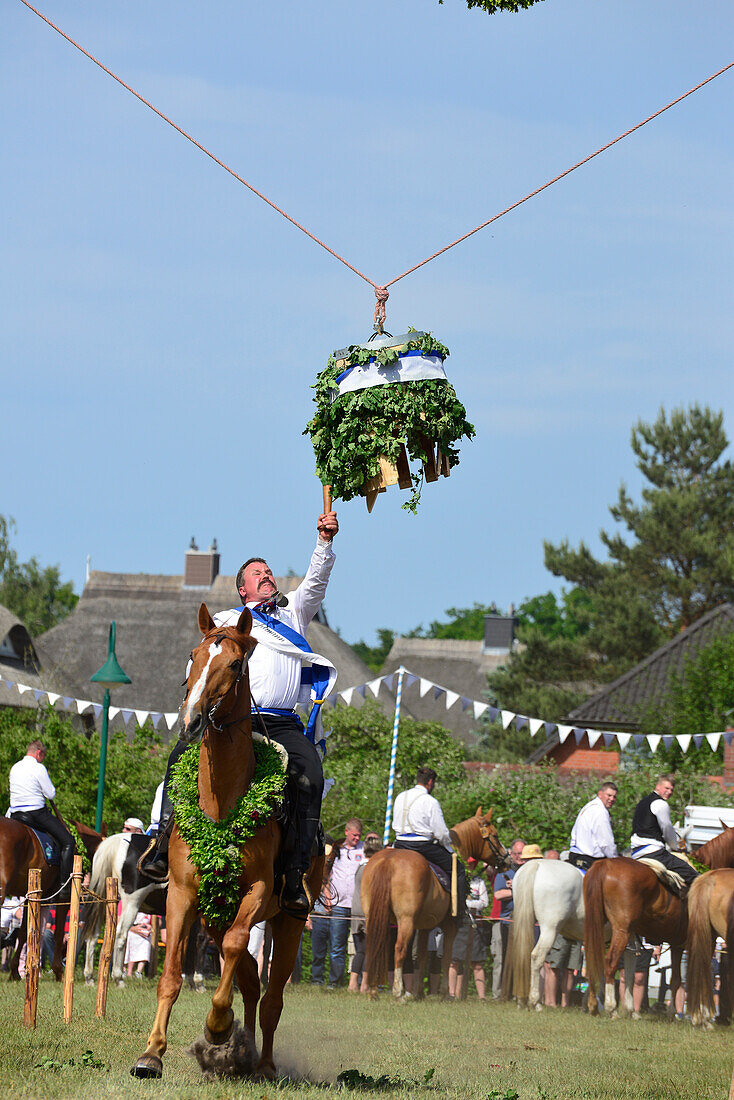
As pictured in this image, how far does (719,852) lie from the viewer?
622 inches

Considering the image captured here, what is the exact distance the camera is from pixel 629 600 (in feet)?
162

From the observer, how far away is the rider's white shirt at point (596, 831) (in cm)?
1675

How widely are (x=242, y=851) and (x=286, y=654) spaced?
1399mm

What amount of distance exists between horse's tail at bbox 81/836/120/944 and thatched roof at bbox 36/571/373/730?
26813 mm

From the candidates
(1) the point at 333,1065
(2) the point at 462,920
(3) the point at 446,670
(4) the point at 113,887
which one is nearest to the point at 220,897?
(1) the point at 333,1065

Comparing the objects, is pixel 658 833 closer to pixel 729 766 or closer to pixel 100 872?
pixel 100 872

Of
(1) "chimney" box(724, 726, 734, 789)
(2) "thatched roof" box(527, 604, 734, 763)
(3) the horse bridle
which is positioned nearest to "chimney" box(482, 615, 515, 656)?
(2) "thatched roof" box(527, 604, 734, 763)

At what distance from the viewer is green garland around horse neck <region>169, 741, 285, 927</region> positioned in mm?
7129

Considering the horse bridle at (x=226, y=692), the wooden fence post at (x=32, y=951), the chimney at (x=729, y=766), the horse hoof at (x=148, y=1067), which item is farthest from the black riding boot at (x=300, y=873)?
the chimney at (x=729, y=766)

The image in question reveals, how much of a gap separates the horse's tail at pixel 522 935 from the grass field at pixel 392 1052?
28.7 inches

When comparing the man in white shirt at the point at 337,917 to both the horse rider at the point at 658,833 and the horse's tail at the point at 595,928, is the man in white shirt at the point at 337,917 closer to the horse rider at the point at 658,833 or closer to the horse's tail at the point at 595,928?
the horse's tail at the point at 595,928

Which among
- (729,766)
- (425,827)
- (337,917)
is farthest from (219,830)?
(729,766)

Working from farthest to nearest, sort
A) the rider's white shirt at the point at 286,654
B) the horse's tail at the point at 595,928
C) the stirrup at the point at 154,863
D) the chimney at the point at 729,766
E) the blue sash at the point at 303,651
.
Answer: the chimney at the point at 729,766
the horse's tail at the point at 595,928
the blue sash at the point at 303,651
the rider's white shirt at the point at 286,654
the stirrup at the point at 154,863

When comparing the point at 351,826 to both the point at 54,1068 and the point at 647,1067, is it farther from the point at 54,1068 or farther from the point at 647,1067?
the point at 54,1068
